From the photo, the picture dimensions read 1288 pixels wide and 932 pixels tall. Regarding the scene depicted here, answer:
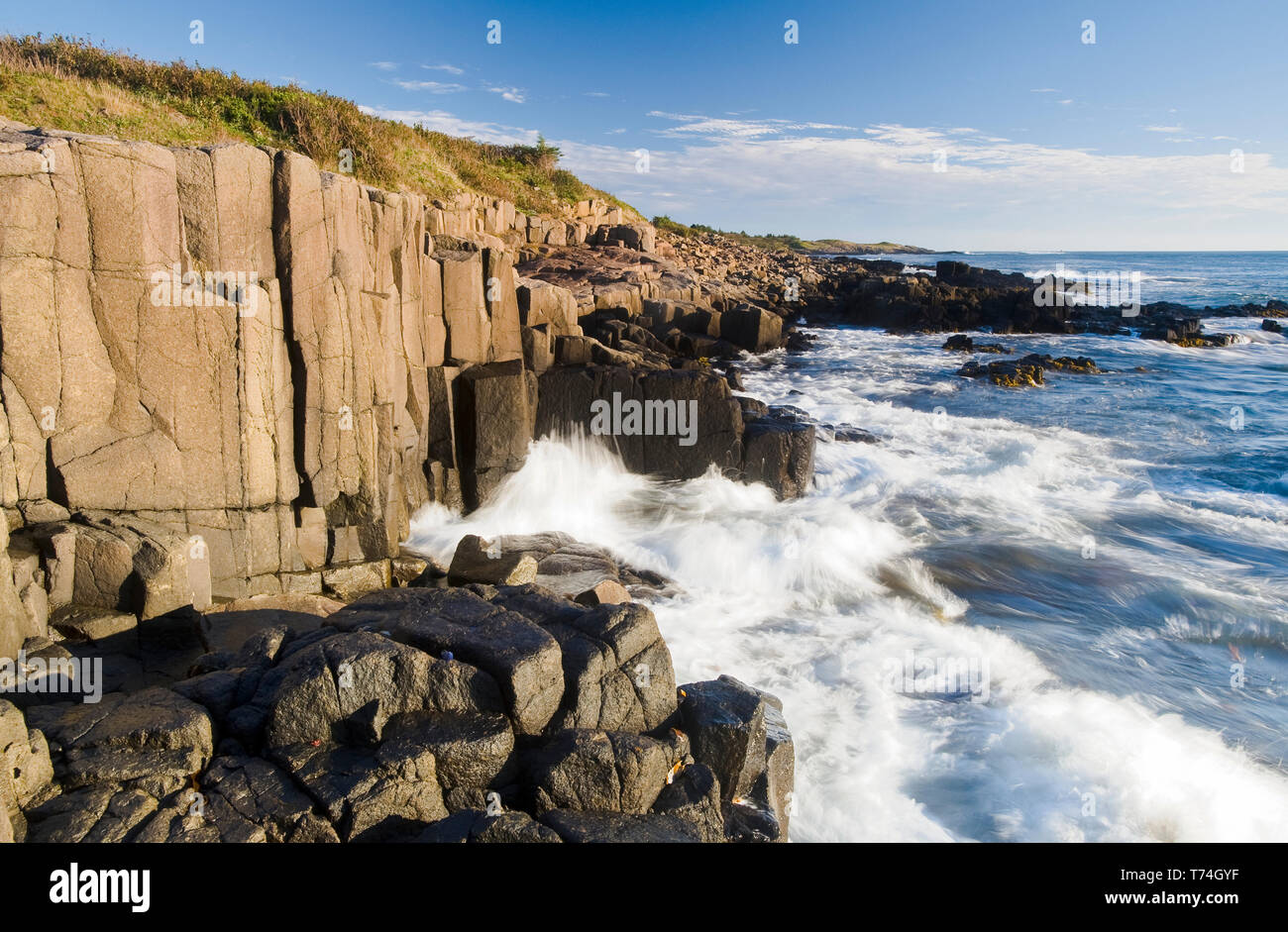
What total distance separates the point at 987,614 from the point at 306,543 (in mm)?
9663

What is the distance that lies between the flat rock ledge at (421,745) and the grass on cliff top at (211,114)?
1382 centimetres

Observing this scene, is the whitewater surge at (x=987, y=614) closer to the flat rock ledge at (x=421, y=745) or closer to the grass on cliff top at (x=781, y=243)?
the flat rock ledge at (x=421, y=745)

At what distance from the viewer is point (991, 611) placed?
11805 mm

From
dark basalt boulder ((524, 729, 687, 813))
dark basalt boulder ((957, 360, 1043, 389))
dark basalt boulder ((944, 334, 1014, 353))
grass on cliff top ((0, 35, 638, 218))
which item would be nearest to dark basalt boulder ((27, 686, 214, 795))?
dark basalt boulder ((524, 729, 687, 813))

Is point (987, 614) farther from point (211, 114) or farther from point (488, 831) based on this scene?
point (211, 114)

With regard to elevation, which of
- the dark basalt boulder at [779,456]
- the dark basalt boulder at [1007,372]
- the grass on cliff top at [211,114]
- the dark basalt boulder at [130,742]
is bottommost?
the dark basalt boulder at [130,742]

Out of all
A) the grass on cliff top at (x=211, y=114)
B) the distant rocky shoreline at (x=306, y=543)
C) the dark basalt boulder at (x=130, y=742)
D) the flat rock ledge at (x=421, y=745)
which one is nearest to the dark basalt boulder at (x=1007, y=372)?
the distant rocky shoreline at (x=306, y=543)

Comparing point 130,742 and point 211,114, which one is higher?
point 211,114

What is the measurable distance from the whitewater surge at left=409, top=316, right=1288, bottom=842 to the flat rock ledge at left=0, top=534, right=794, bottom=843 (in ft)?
5.56

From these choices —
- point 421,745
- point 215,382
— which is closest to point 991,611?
A: point 421,745

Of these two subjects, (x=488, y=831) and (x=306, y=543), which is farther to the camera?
(x=306, y=543)

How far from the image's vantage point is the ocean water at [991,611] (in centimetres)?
779

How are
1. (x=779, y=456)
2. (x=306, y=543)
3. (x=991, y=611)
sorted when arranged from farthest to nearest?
(x=779, y=456) < (x=991, y=611) < (x=306, y=543)
